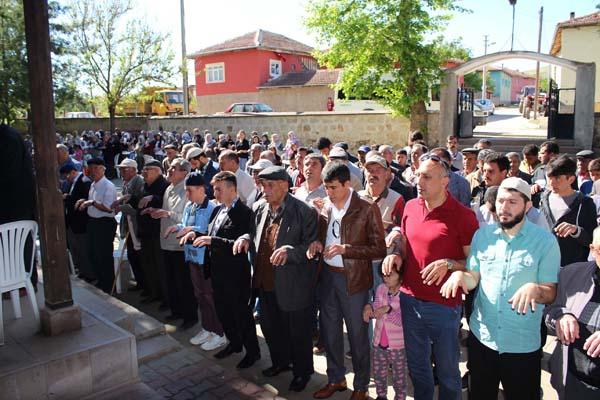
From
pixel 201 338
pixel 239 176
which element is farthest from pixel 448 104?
pixel 201 338

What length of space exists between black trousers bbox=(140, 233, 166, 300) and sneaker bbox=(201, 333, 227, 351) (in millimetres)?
1342

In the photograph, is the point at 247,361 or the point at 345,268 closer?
the point at 345,268

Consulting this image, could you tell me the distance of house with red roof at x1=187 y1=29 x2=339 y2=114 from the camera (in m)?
32.6

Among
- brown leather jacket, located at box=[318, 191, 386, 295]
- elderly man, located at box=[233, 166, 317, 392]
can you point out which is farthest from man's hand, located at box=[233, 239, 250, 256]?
brown leather jacket, located at box=[318, 191, 386, 295]

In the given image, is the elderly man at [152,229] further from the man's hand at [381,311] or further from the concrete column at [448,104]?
the concrete column at [448,104]

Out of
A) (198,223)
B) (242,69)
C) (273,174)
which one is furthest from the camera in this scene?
(242,69)

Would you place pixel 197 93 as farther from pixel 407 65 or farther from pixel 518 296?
pixel 518 296

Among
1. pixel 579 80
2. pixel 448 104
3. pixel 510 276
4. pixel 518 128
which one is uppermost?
pixel 579 80

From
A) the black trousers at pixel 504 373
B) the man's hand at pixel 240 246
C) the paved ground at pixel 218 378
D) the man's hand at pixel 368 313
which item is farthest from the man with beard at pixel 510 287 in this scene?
the man's hand at pixel 240 246

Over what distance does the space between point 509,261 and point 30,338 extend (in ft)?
12.9

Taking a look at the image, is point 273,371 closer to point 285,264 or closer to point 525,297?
point 285,264

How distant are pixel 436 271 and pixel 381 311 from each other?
101cm

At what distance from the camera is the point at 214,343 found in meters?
5.33

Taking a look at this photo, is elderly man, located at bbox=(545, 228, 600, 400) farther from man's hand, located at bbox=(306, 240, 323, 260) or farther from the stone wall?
the stone wall
